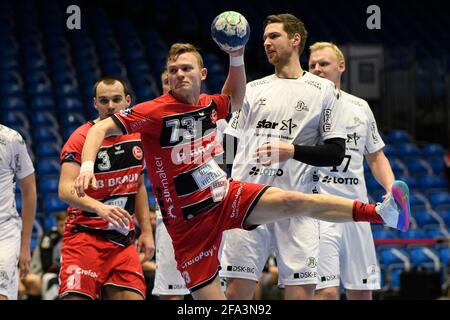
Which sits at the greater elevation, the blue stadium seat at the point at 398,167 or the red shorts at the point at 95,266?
the red shorts at the point at 95,266

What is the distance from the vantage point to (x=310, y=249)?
6.03 meters

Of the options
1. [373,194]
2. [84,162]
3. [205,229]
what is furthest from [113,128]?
[373,194]

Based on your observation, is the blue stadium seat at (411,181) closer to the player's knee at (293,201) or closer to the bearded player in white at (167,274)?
the bearded player in white at (167,274)

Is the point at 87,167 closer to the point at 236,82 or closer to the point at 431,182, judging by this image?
the point at 236,82

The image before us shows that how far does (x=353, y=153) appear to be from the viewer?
7.04 m

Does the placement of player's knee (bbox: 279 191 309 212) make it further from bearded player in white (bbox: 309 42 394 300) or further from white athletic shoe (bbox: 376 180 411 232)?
bearded player in white (bbox: 309 42 394 300)

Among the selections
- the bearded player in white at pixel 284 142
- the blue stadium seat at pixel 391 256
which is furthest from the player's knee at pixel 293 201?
the blue stadium seat at pixel 391 256

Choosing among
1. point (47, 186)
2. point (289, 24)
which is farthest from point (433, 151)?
point (289, 24)

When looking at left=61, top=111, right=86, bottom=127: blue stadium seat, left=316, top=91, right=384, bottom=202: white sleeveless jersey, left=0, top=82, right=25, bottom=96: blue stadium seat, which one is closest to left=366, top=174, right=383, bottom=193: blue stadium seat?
left=61, top=111, right=86, bottom=127: blue stadium seat

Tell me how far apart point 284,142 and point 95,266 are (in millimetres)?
1603

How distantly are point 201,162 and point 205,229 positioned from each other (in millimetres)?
431

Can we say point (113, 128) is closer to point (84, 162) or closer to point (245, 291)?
point (84, 162)

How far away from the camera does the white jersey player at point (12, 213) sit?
610 cm

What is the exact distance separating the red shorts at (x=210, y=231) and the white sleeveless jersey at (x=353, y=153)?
1394 millimetres
